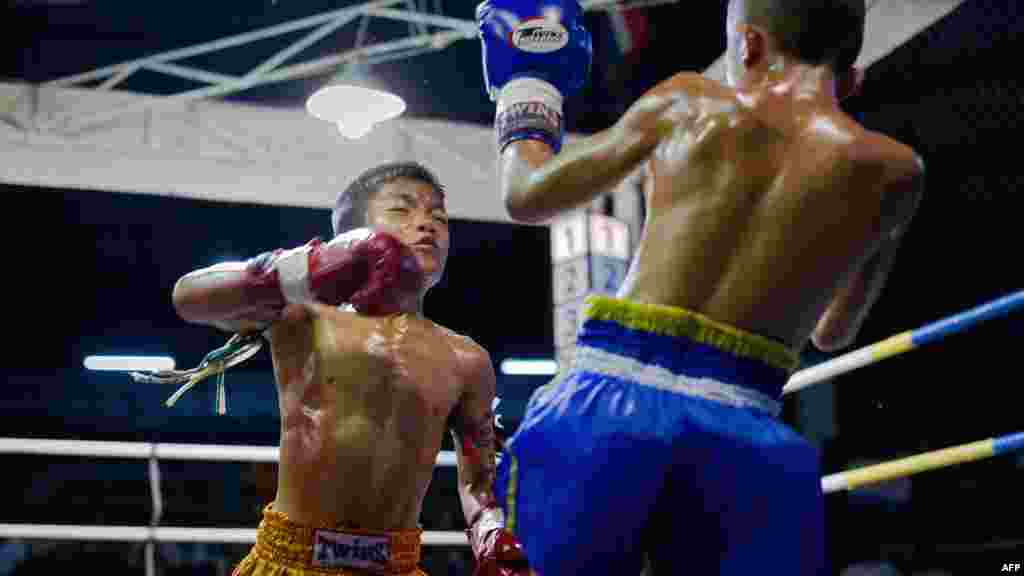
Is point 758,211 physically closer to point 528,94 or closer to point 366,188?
point 528,94

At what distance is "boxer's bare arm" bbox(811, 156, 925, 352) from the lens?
1406mm

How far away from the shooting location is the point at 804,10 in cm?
145

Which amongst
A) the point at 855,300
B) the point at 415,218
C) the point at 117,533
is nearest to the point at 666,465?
the point at 855,300

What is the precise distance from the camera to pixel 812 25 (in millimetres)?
1452

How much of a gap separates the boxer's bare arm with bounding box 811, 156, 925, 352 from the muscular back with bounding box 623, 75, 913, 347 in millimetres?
23

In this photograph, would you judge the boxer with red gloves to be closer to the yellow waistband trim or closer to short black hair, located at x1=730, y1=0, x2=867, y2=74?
the yellow waistband trim

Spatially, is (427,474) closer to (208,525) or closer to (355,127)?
(355,127)

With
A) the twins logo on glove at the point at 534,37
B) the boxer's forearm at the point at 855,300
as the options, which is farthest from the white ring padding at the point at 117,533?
the twins logo on glove at the point at 534,37

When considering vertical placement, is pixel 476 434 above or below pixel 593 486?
above

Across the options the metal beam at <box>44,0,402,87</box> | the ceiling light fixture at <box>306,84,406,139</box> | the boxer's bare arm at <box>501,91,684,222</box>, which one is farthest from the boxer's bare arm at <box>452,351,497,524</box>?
the metal beam at <box>44,0,402,87</box>

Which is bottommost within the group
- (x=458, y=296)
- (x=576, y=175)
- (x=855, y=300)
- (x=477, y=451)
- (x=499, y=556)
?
(x=499, y=556)

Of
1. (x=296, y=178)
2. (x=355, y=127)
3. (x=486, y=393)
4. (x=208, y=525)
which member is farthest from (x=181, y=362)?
(x=486, y=393)

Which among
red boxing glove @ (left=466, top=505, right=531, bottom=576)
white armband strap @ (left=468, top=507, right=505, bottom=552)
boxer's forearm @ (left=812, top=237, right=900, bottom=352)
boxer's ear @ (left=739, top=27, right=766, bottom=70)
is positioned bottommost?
red boxing glove @ (left=466, top=505, right=531, bottom=576)

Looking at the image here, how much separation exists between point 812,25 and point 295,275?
0.85m
